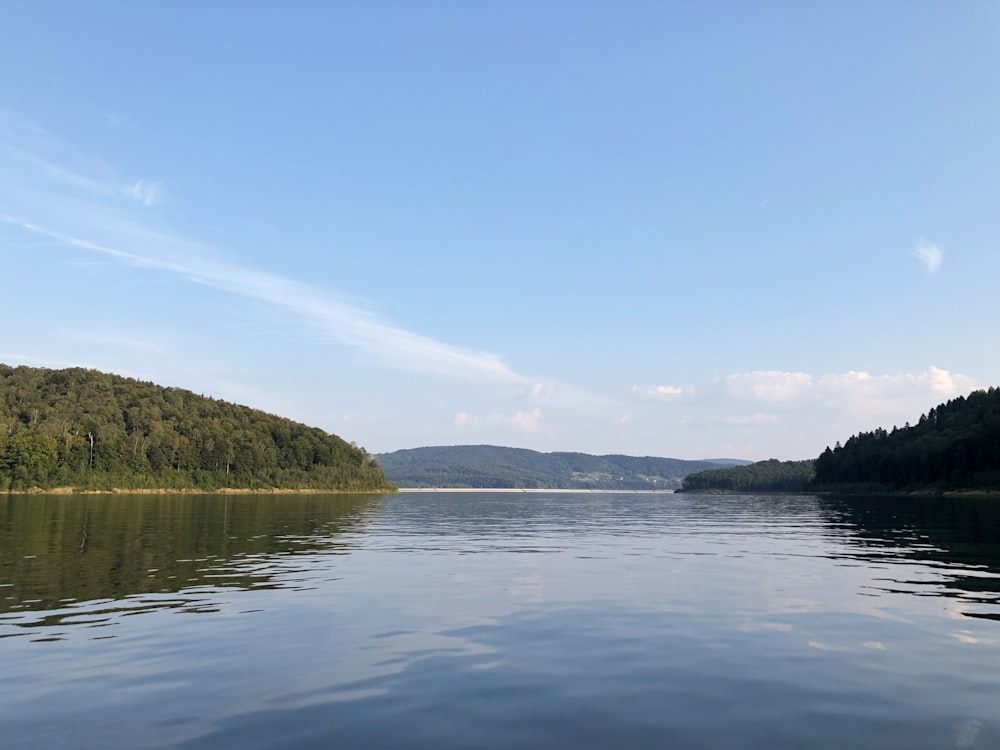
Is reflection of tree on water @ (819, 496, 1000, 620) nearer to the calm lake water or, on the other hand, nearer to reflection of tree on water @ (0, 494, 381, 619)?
the calm lake water

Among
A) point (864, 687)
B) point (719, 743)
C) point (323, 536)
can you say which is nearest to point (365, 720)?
point (719, 743)

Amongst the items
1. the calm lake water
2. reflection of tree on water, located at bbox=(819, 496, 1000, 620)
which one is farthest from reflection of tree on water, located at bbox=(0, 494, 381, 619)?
reflection of tree on water, located at bbox=(819, 496, 1000, 620)

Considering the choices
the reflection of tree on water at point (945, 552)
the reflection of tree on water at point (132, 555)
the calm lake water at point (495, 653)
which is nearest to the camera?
the calm lake water at point (495, 653)

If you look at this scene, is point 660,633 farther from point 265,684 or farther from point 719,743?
point 265,684

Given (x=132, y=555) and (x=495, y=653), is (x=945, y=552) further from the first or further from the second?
(x=132, y=555)

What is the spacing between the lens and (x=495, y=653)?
1916cm


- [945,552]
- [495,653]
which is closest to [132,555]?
[495,653]

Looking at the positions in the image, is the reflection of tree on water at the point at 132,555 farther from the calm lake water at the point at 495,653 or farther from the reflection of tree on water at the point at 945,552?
the reflection of tree on water at the point at 945,552

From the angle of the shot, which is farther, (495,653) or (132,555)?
(132,555)

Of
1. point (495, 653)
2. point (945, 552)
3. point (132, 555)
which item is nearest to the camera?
point (495, 653)

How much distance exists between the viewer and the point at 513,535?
2645 inches

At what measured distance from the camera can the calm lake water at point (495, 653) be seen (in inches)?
512

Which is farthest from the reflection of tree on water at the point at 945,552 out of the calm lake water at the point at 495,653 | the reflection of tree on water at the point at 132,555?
the reflection of tree on water at the point at 132,555

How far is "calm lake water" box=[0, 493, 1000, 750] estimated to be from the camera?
42.7ft
